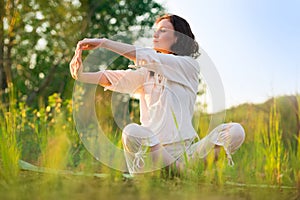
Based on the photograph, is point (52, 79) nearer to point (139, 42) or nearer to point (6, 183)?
point (139, 42)

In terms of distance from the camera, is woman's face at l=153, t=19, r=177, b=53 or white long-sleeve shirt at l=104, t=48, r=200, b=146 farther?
woman's face at l=153, t=19, r=177, b=53

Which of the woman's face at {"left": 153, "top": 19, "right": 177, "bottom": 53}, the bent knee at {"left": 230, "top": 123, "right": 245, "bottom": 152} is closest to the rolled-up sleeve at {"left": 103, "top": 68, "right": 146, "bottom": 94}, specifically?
the woman's face at {"left": 153, "top": 19, "right": 177, "bottom": 53}

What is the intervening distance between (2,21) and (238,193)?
231 inches

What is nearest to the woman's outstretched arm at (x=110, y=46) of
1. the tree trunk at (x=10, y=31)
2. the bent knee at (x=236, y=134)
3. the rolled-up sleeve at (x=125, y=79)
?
the rolled-up sleeve at (x=125, y=79)

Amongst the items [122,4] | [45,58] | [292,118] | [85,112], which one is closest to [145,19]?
[122,4]

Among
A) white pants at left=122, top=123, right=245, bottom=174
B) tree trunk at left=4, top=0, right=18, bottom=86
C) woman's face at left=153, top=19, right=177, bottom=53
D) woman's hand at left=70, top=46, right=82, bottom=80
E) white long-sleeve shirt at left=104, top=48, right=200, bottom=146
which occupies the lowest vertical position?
white pants at left=122, top=123, right=245, bottom=174

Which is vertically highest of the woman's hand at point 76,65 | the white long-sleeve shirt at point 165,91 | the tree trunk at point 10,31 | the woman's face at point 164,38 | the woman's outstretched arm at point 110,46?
the tree trunk at point 10,31

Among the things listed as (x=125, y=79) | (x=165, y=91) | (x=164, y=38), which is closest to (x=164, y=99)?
(x=165, y=91)

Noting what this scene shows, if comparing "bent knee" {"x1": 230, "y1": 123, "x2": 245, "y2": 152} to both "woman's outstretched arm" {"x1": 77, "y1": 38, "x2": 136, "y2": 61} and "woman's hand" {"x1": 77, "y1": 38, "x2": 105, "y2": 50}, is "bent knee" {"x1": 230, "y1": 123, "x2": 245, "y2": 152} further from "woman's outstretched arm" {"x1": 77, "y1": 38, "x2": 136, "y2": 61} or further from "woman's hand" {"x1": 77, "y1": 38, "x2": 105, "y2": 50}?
"woman's hand" {"x1": 77, "y1": 38, "x2": 105, "y2": 50}

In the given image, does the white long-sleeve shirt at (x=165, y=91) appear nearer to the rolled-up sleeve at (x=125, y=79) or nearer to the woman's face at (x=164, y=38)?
the rolled-up sleeve at (x=125, y=79)

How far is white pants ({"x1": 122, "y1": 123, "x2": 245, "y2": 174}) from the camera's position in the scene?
2025 millimetres

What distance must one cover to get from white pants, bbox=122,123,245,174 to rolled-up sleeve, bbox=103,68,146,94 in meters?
0.28

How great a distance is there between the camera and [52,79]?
293 inches

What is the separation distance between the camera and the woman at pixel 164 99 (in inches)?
80.0
